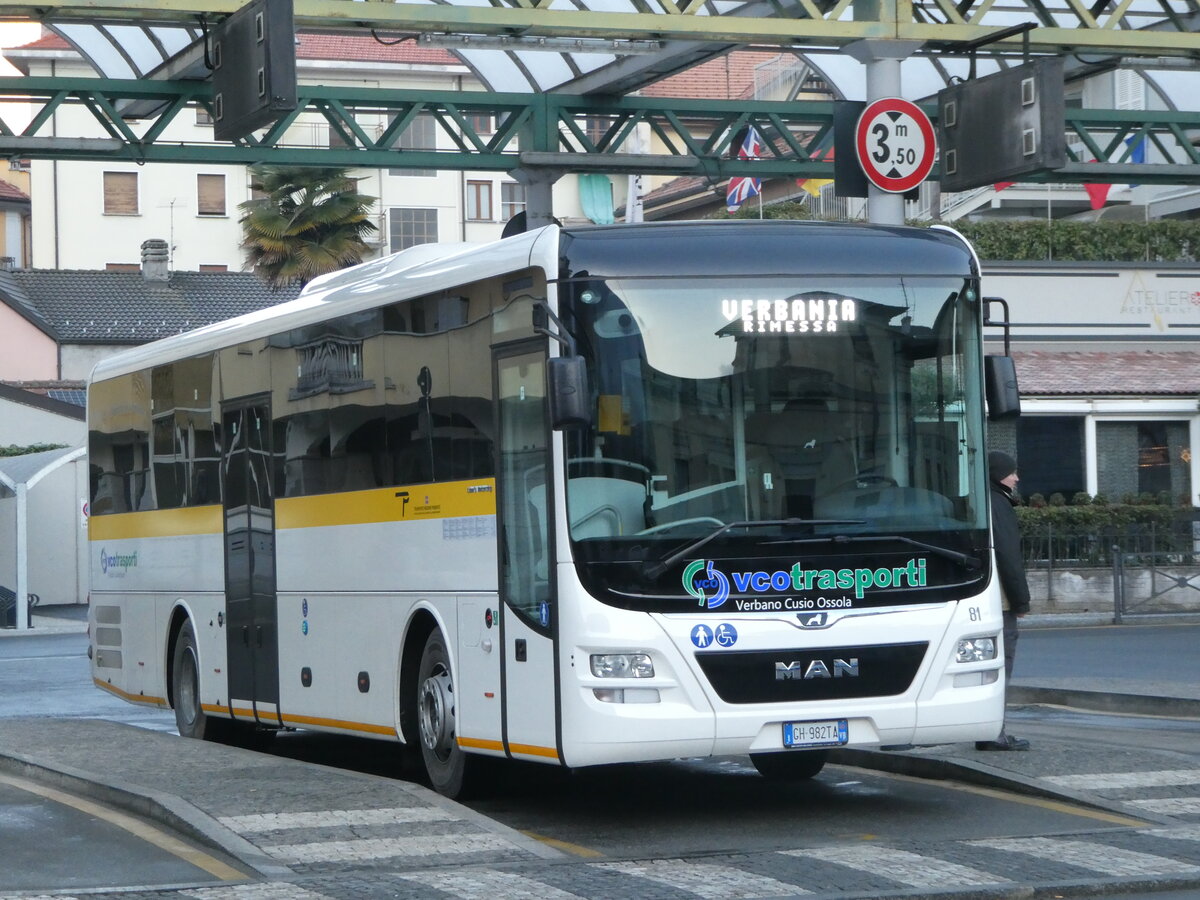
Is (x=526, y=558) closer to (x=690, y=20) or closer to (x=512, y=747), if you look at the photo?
(x=512, y=747)

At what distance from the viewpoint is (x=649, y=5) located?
58.2 feet

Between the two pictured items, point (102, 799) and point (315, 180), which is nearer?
point (102, 799)

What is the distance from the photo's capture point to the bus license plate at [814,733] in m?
9.84

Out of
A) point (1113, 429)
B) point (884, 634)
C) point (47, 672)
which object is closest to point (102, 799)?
point (884, 634)

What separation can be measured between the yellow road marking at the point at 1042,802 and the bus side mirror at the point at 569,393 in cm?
318

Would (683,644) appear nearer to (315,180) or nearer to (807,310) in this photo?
(807,310)

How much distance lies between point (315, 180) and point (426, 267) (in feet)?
131

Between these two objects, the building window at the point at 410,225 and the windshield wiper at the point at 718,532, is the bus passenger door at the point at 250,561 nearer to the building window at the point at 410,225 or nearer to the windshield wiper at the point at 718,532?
the windshield wiper at the point at 718,532

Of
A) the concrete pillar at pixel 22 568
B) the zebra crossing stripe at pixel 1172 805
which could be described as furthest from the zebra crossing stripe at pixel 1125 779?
the concrete pillar at pixel 22 568

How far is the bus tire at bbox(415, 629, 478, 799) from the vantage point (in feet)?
36.2

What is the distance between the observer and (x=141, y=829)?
33.3ft

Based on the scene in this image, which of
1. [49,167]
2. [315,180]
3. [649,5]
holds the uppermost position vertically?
[49,167]

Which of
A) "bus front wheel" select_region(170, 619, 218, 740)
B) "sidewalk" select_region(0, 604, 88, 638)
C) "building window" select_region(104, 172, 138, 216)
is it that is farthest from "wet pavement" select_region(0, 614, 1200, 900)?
"building window" select_region(104, 172, 138, 216)

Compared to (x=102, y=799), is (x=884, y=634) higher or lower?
higher
